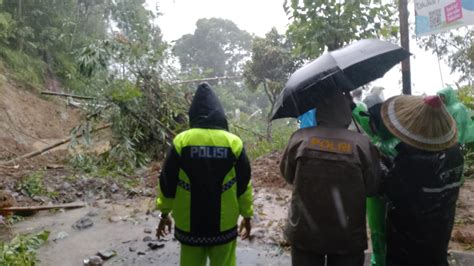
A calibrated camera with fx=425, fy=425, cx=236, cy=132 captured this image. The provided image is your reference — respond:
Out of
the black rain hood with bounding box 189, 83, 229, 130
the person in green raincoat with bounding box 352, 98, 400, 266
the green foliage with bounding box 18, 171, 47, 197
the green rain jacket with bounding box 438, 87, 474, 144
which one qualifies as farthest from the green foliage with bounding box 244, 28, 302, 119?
the black rain hood with bounding box 189, 83, 229, 130

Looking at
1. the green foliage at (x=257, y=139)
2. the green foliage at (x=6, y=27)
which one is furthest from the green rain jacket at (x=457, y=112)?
the green foliage at (x=6, y=27)

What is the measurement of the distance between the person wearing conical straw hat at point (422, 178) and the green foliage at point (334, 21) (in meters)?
2.78

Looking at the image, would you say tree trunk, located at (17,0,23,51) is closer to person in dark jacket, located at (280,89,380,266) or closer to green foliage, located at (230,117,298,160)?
green foliage, located at (230,117,298,160)

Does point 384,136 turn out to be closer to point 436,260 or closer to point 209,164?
point 436,260

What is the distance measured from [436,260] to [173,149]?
5.36 feet

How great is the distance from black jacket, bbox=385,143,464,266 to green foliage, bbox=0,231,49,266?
3040mm

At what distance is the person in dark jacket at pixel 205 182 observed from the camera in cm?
256

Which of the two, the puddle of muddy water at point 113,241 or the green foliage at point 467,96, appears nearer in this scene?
the puddle of muddy water at point 113,241

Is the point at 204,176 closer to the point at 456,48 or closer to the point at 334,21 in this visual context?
the point at 334,21

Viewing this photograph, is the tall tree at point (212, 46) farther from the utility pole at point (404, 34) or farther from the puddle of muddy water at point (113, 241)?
the utility pole at point (404, 34)

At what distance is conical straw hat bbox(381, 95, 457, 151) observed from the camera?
2.22 m

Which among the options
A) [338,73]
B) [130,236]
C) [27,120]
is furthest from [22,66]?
[338,73]

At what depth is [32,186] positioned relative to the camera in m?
6.75

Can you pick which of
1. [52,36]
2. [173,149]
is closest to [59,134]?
[52,36]
